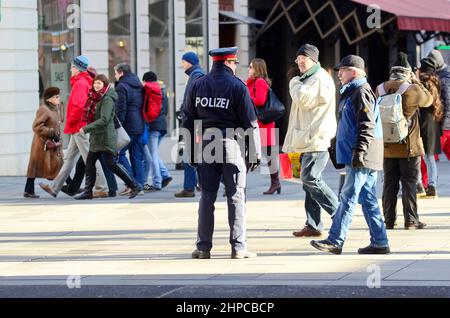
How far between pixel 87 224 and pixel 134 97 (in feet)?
12.8

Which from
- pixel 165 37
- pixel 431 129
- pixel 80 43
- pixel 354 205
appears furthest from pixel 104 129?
pixel 165 37

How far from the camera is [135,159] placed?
17891 mm

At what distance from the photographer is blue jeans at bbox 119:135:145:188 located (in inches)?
704

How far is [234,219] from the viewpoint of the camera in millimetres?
11148

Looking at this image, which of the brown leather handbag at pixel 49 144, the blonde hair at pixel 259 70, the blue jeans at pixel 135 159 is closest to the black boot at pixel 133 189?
the blue jeans at pixel 135 159

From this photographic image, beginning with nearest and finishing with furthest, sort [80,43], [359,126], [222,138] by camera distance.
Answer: [222,138]
[359,126]
[80,43]

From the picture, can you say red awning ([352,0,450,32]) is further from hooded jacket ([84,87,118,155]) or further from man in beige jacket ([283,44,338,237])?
man in beige jacket ([283,44,338,237])

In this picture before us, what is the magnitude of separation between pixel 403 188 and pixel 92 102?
518 centimetres

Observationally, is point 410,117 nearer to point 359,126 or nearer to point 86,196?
point 359,126

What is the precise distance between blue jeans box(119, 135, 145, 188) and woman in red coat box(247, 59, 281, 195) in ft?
6.06

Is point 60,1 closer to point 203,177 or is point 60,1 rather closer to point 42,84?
point 42,84

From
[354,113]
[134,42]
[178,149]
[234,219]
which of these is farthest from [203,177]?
[134,42]

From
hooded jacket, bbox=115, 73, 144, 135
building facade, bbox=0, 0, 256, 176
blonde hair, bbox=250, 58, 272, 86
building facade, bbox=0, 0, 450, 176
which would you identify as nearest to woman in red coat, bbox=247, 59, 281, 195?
blonde hair, bbox=250, 58, 272, 86

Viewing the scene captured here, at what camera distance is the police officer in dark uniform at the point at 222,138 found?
11055 mm
